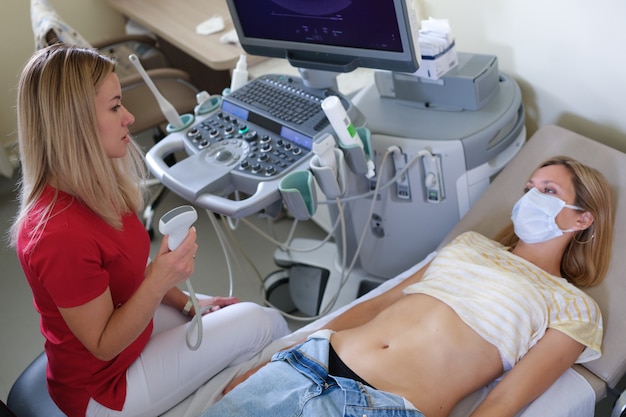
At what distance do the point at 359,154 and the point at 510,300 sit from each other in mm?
502

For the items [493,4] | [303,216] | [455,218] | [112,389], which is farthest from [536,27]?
[112,389]

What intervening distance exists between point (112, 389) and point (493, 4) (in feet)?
5.05

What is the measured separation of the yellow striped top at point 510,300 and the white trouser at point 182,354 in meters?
0.42

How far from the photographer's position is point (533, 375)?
53.6 inches

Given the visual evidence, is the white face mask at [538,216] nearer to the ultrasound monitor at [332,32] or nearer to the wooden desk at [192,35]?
the ultrasound monitor at [332,32]

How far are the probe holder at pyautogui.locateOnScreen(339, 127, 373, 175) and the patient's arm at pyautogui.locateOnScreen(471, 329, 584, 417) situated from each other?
59 cm

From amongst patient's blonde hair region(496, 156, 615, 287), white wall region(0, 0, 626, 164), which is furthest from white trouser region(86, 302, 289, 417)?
white wall region(0, 0, 626, 164)

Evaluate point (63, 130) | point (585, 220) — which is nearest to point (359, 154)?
point (585, 220)

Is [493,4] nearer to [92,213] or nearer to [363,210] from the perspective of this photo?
[363,210]

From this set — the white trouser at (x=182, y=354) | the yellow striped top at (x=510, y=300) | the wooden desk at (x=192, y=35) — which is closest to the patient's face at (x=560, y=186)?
the yellow striped top at (x=510, y=300)

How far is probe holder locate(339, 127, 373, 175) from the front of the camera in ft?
5.13

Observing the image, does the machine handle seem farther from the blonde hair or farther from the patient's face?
the patient's face

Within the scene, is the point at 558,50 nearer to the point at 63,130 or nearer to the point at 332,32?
the point at 332,32

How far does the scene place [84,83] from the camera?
125cm
